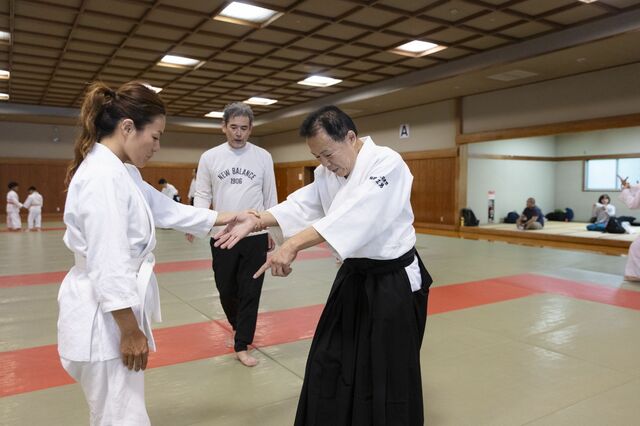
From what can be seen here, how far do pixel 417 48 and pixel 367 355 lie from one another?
922 cm

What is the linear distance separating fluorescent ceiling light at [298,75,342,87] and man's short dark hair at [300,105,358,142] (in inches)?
423

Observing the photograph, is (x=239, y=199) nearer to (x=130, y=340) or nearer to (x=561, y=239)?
(x=130, y=340)

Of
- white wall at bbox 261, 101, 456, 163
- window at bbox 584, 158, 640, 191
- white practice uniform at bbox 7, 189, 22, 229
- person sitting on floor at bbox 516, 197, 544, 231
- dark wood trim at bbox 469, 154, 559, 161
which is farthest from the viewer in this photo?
window at bbox 584, 158, 640, 191

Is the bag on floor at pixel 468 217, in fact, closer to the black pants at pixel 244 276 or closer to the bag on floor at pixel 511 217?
the bag on floor at pixel 511 217

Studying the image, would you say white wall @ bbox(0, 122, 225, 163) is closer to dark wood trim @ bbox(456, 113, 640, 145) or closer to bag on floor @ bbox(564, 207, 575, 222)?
dark wood trim @ bbox(456, 113, 640, 145)

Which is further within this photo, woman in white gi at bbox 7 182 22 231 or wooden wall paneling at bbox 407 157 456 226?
wooden wall paneling at bbox 407 157 456 226

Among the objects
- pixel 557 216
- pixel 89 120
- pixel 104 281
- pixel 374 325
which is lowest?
pixel 557 216

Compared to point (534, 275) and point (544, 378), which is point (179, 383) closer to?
point (544, 378)

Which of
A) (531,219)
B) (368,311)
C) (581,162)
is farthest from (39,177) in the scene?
(581,162)

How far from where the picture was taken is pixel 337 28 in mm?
8641

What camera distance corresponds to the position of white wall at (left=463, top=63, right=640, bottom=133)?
380 inches

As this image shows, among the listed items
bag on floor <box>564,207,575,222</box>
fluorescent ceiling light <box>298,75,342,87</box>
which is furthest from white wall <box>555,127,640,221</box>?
fluorescent ceiling light <box>298,75,342,87</box>

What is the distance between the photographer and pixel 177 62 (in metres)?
11.0

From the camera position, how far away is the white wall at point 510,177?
1395 cm
